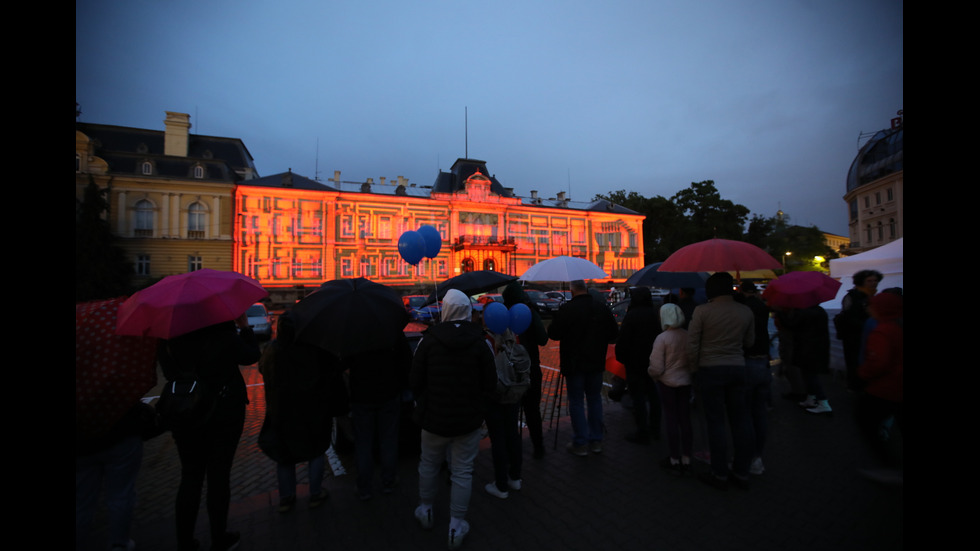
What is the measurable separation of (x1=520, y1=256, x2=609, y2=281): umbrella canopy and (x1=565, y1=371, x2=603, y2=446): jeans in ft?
6.48

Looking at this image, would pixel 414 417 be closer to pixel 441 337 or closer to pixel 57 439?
pixel 441 337

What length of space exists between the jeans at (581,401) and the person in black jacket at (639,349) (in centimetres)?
62

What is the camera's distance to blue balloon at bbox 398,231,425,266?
5.56 meters

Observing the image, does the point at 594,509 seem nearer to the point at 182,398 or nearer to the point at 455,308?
the point at 455,308

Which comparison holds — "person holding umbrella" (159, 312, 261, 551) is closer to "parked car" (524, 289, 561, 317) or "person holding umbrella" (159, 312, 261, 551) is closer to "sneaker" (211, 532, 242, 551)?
"sneaker" (211, 532, 242, 551)

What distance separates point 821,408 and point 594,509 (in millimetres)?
4660

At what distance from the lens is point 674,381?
12.9 feet

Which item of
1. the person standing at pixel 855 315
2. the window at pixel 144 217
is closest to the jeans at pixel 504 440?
the person standing at pixel 855 315

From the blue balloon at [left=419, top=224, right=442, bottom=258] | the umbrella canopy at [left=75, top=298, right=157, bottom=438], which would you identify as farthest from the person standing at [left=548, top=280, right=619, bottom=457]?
the umbrella canopy at [left=75, top=298, right=157, bottom=438]

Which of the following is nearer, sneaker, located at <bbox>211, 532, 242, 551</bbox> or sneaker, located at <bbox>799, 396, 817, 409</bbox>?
sneaker, located at <bbox>211, 532, 242, 551</bbox>

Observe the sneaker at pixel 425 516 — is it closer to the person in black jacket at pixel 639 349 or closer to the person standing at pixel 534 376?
the person standing at pixel 534 376

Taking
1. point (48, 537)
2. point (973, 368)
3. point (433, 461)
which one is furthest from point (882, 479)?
point (48, 537)

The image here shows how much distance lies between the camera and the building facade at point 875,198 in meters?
17.6

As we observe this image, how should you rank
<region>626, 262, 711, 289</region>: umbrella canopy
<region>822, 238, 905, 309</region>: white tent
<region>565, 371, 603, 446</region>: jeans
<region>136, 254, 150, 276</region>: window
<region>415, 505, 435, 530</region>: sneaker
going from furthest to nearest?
1. <region>136, 254, 150, 276</region>: window
2. <region>626, 262, 711, 289</region>: umbrella canopy
3. <region>822, 238, 905, 309</region>: white tent
4. <region>565, 371, 603, 446</region>: jeans
5. <region>415, 505, 435, 530</region>: sneaker
